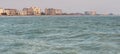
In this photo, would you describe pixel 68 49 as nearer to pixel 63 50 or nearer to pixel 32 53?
pixel 63 50

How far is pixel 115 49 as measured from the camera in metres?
18.0

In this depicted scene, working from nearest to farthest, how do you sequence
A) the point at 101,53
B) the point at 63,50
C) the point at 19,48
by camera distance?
the point at 101,53 → the point at 63,50 → the point at 19,48

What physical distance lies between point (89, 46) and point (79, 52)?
254 centimetres

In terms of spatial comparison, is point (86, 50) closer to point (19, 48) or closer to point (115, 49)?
point (115, 49)

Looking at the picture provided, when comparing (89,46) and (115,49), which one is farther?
(89,46)

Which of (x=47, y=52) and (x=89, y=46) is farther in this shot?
(x=89, y=46)

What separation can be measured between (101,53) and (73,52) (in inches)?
60.8

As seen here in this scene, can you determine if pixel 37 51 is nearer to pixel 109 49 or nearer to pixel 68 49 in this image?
pixel 68 49

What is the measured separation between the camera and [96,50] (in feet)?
59.3

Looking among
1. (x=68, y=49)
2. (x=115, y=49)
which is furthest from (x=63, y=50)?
(x=115, y=49)

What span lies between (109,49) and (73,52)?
2.31 metres

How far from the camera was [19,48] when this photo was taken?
19156 mm

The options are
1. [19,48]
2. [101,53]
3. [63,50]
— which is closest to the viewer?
[101,53]

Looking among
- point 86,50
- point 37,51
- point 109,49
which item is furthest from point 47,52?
point 109,49
